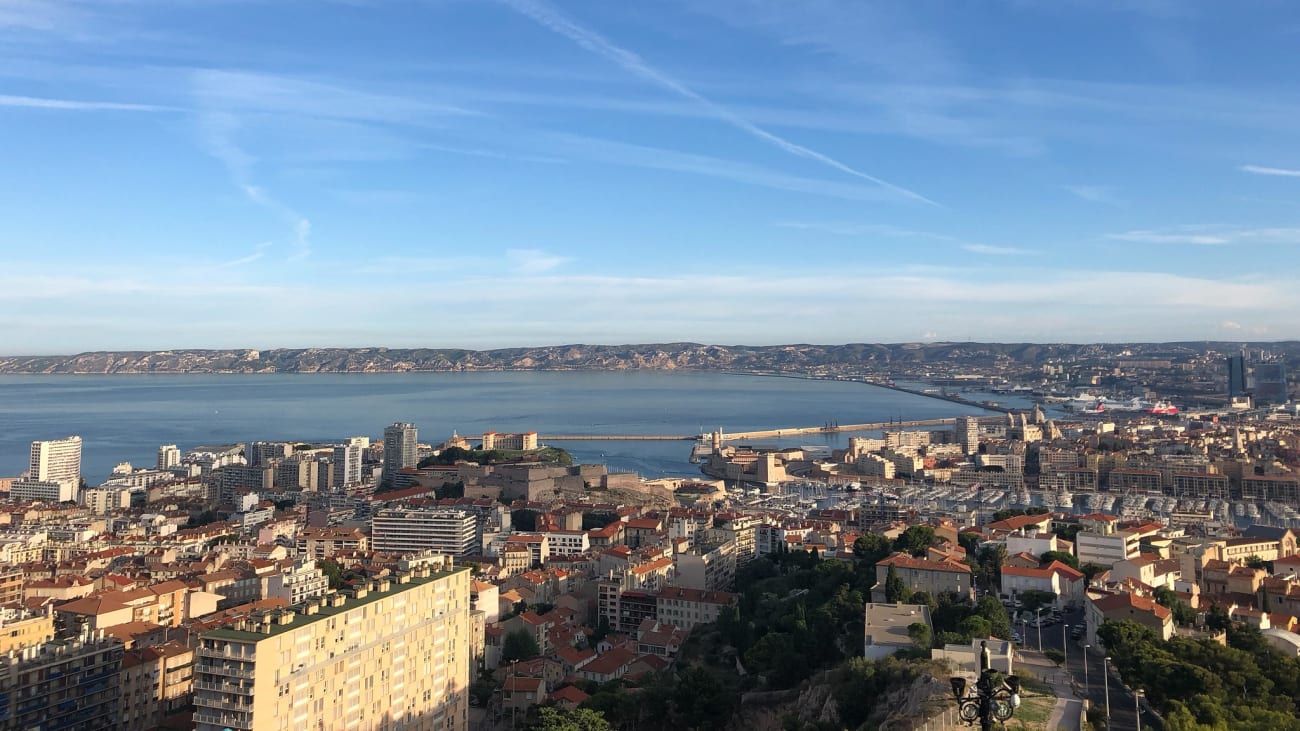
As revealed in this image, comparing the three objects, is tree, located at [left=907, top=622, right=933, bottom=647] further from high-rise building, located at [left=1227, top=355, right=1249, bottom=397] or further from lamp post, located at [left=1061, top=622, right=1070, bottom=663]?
high-rise building, located at [left=1227, top=355, right=1249, bottom=397]

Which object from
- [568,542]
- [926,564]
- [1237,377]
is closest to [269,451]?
[568,542]

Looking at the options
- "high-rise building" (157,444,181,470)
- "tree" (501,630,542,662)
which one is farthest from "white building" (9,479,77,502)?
"tree" (501,630,542,662)

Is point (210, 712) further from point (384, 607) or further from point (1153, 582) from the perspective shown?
point (1153, 582)

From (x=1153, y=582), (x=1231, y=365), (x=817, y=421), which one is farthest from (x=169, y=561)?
(x=1231, y=365)

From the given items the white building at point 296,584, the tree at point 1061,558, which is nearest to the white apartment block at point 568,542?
the white building at point 296,584

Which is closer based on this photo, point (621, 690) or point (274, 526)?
point (621, 690)

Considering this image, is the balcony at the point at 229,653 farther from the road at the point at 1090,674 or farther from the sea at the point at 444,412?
the sea at the point at 444,412

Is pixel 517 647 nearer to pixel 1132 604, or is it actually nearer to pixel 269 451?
pixel 1132 604
